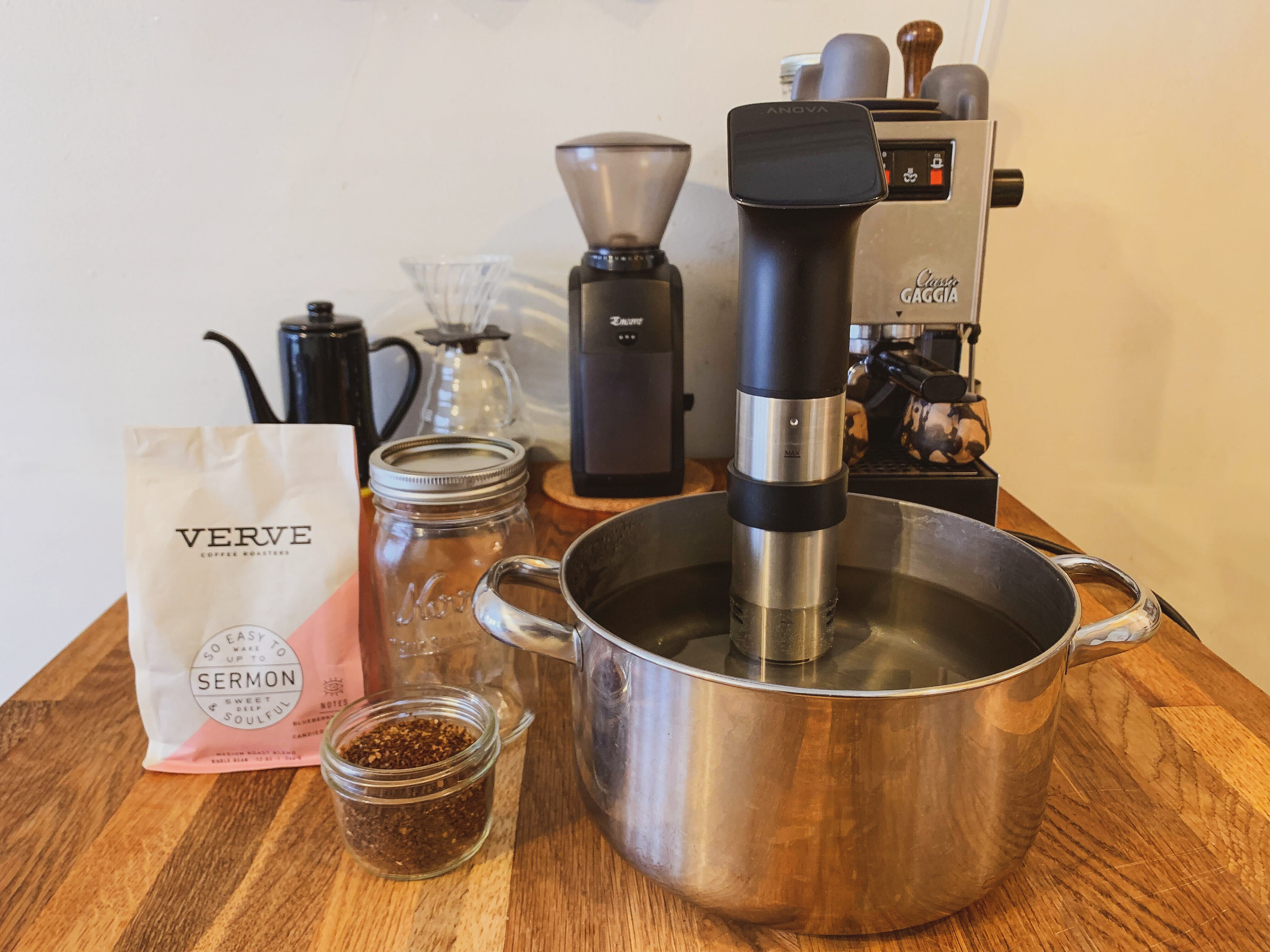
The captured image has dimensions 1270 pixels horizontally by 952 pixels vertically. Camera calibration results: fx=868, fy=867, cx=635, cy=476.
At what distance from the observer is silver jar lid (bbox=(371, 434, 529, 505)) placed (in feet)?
1.86

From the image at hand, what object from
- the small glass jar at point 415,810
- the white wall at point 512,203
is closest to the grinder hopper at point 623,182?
the white wall at point 512,203

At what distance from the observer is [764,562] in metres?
0.50

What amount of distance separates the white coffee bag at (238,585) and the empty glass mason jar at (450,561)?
1.9 inches

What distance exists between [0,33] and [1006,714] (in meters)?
1.16

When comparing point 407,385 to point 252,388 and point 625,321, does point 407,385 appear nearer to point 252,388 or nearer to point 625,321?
point 252,388

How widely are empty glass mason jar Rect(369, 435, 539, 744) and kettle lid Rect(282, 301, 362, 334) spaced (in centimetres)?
30

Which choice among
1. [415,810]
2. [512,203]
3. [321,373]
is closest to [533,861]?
[415,810]

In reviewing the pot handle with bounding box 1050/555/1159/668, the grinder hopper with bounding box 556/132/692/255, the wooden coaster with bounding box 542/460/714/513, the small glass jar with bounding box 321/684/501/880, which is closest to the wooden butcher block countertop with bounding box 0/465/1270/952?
the small glass jar with bounding box 321/684/501/880

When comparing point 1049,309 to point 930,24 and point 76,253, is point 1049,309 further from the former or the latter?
point 76,253

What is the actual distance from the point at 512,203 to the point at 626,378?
0.94 feet

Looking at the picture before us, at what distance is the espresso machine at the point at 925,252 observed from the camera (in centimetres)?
73

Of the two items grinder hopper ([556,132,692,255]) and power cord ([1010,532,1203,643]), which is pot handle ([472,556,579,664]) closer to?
power cord ([1010,532,1203,643])

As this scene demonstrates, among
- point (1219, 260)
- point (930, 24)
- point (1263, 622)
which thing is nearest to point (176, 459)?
point (930, 24)

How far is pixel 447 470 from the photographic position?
603 mm
